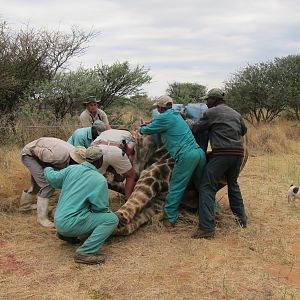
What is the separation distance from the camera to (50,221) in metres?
5.98

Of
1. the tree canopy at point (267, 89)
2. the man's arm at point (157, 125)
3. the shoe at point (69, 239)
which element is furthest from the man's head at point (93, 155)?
the tree canopy at point (267, 89)

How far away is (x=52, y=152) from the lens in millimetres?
5887

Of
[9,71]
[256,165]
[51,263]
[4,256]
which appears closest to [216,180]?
[51,263]

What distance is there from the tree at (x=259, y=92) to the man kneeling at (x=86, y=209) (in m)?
14.1

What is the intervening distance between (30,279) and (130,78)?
10.2 metres

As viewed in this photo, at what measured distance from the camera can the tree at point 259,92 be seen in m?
18.1

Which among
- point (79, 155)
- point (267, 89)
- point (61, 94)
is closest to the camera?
point (79, 155)

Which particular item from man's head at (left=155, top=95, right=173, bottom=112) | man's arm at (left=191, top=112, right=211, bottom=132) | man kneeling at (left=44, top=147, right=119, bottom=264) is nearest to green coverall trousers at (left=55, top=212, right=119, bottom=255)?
man kneeling at (left=44, top=147, right=119, bottom=264)

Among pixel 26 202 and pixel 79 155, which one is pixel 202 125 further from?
pixel 26 202

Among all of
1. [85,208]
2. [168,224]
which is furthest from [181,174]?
[85,208]

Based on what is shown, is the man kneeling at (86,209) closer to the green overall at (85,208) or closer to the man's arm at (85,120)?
the green overall at (85,208)

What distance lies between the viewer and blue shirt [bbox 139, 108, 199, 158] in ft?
18.8

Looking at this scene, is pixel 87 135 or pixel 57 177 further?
pixel 87 135

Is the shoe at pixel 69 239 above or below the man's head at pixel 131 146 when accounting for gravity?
below
